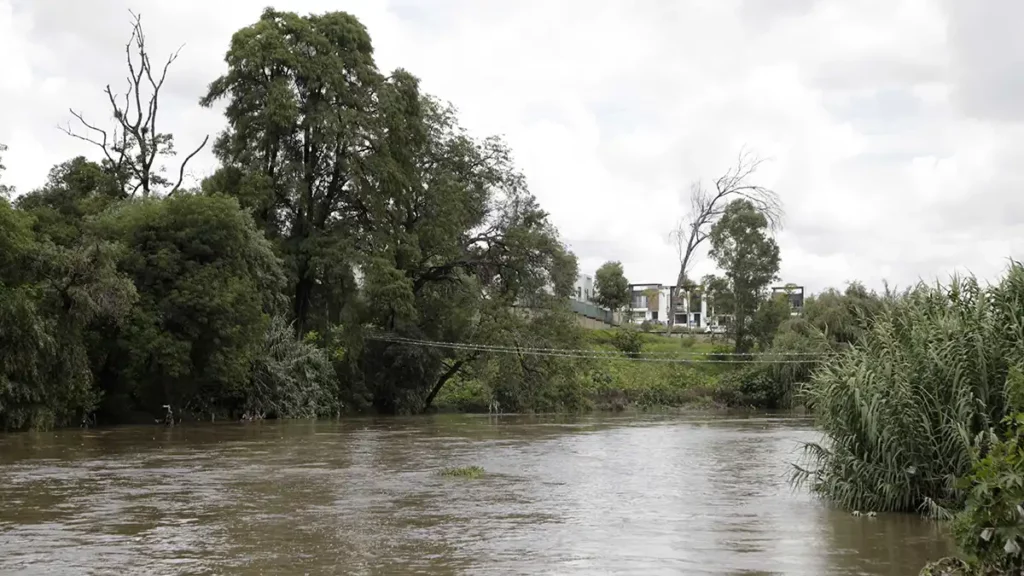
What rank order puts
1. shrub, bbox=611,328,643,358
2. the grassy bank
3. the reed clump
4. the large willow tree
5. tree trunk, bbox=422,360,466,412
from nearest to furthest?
the reed clump → the large willow tree → tree trunk, bbox=422,360,466,412 → the grassy bank → shrub, bbox=611,328,643,358

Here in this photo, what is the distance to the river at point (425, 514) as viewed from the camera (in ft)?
37.4

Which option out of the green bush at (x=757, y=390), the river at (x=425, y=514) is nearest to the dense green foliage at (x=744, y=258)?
the green bush at (x=757, y=390)

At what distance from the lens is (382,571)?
35.6 feet

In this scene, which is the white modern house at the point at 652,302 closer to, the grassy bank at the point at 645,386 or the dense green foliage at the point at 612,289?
the dense green foliage at the point at 612,289

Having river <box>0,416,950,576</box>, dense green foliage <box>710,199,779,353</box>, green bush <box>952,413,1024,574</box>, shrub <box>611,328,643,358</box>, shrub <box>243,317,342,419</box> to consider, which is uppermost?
dense green foliage <box>710,199,779,353</box>

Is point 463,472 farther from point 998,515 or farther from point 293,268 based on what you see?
point 293,268

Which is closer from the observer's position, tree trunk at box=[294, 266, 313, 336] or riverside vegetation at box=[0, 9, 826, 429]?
riverside vegetation at box=[0, 9, 826, 429]

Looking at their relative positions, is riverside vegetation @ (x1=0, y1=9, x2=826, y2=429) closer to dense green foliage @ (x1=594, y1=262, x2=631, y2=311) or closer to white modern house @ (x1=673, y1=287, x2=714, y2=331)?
dense green foliage @ (x1=594, y1=262, x2=631, y2=311)

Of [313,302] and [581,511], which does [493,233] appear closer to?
[313,302]

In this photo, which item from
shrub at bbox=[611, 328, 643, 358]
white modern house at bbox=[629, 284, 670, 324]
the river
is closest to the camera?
the river

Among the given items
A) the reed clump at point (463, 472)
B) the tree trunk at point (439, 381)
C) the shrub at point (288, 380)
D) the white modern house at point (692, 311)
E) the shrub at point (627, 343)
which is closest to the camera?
the reed clump at point (463, 472)

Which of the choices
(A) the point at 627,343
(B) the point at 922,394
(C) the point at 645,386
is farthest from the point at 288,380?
(A) the point at 627,343

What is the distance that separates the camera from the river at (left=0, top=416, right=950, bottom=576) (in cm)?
1139

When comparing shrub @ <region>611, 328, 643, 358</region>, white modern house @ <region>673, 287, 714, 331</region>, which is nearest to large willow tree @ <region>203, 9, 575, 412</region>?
shrub @ <region>611, 328, 643, 358</region>
